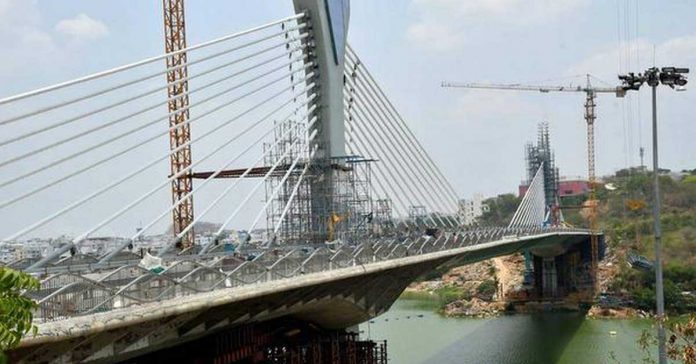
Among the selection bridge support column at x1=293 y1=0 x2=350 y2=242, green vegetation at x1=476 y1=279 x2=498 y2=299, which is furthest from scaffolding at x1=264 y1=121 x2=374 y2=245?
green vegetation at x1=476 y1=279 x2=498 y2=299

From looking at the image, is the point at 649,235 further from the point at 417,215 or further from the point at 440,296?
the point at 417,215

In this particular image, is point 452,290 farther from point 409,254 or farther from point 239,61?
point 239,61

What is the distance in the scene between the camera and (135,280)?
37.3ft

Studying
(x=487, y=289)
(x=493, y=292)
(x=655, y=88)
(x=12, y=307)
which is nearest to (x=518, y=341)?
(x=493, y=292)

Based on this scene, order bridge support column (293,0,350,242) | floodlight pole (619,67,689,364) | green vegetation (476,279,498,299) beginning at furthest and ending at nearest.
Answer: green vegetation (476,279,498,299)
bridge support column (293,0,350,242)
floodlight pole (619,67,689,364)

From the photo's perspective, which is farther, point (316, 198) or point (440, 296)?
point (440, 296)

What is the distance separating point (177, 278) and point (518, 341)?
106ft

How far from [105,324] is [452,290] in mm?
58656

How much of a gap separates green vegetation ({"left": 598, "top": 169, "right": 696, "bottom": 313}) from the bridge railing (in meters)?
23.2

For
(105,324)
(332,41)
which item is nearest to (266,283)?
(105,324)

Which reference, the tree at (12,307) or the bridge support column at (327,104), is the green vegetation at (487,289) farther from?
the tree at (12,307)

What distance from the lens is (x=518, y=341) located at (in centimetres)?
4212

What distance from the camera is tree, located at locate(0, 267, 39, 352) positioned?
244 inches

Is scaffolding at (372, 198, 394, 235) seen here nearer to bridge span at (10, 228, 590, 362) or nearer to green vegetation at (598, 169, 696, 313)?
bridge span at (10, 228, 590, 362)
